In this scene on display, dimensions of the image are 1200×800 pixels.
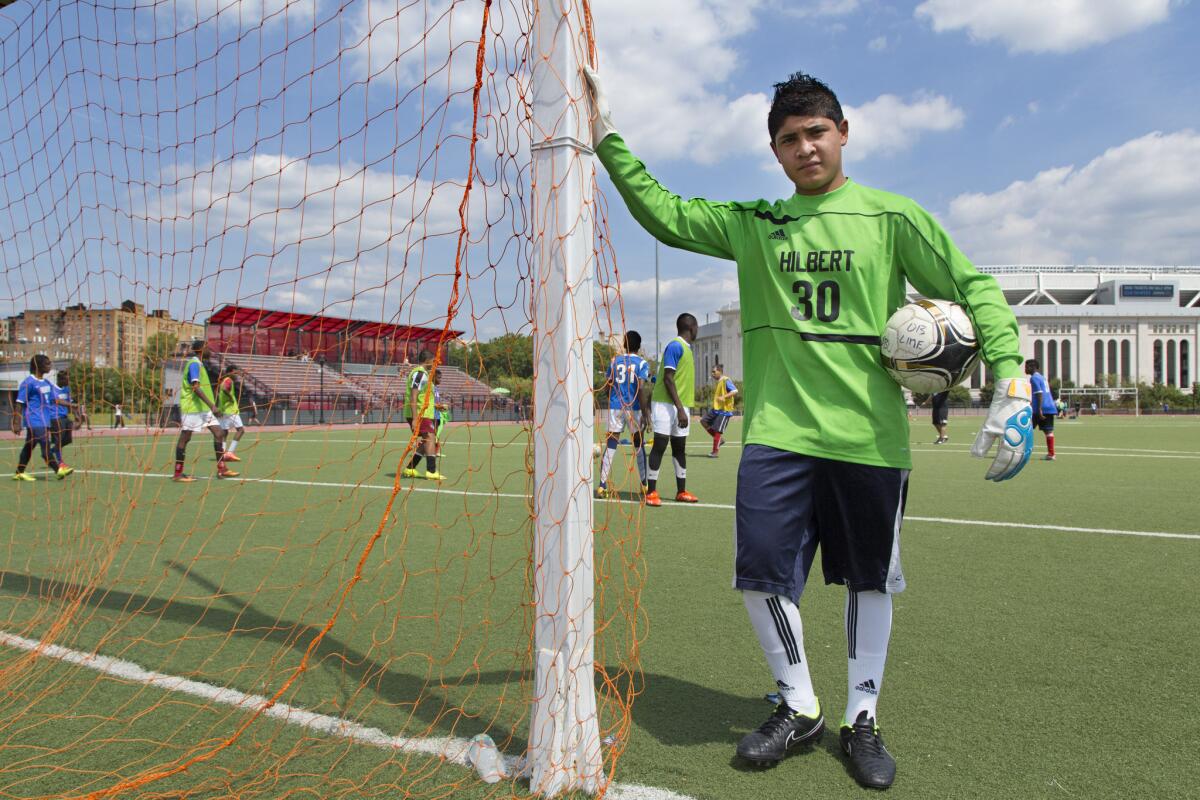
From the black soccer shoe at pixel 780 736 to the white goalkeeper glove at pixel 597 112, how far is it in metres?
1.84

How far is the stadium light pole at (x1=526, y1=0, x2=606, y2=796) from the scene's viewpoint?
7.39 ft

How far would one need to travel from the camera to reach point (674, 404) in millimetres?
8008

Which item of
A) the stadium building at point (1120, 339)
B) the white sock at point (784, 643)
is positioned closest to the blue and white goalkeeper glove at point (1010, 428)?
the white sock at point (784, 643)

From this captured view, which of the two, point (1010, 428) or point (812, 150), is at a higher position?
point (812, 150)

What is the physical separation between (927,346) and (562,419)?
1083 millimetres

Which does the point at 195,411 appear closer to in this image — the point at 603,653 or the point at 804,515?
the point at 603,653

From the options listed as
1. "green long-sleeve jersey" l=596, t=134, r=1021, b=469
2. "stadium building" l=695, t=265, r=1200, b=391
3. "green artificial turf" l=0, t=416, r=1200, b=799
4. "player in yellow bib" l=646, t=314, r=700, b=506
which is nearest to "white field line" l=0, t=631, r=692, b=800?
"green artificial turf" l=0, t=416, r=1200, b=799

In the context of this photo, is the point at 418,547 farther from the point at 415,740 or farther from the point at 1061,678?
the point at 1061,678

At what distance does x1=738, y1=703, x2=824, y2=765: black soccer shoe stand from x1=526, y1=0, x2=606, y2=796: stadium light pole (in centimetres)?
45

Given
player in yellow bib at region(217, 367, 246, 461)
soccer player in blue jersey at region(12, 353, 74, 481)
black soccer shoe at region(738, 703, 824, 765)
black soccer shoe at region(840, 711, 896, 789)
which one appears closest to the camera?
black soccer shoe at region(840, 711, 896, 789)

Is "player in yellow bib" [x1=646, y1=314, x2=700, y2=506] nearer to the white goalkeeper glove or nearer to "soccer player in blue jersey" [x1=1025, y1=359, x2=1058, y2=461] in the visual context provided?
the white goalkeeper glove

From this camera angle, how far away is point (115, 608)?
13.6 ft

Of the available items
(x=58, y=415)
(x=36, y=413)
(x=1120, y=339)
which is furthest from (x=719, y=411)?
(x=1120, y=339)

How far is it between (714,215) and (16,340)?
15.9 feet
